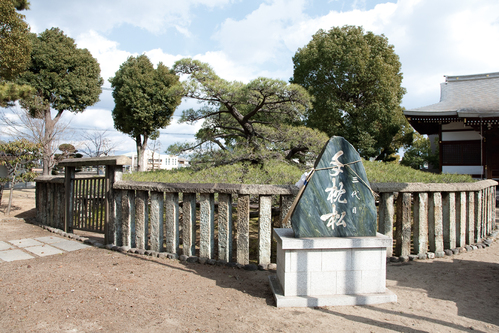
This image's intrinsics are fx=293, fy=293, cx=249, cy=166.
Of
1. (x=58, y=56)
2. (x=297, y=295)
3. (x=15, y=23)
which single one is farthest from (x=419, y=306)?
(x=58, y=56)

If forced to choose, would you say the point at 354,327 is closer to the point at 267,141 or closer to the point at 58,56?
the point at 267,141

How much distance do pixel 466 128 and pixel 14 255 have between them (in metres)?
13.0

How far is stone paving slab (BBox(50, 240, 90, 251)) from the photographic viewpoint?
4660mm

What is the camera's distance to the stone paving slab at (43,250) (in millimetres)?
4402

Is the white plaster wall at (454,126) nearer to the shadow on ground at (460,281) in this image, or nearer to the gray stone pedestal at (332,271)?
the shadow on ground at (460,281)

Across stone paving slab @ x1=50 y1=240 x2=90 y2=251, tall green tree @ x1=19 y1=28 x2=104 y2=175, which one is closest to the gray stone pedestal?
stone paving slab @ x1=50 y1=240 x2=90 y2=251

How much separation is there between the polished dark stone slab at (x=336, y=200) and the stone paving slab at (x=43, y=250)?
384cm

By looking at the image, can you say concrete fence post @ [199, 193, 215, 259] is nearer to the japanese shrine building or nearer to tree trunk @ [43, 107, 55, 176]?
the japanese shrine building

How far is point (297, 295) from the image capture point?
2.72 metres

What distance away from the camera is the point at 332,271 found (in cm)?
275

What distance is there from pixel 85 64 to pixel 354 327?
16871mm

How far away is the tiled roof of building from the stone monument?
8.65m

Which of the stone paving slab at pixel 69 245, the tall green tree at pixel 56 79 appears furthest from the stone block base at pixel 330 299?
the tall green tree at pixel 56 79

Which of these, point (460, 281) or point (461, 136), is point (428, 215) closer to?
point (460, 281)
